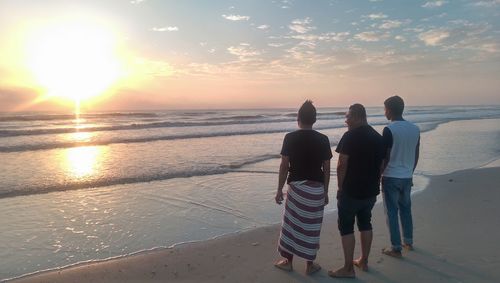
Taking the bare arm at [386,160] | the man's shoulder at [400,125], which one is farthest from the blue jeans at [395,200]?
the man's shoulder at [400,125]

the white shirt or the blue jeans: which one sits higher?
the white shirt

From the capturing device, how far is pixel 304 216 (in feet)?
13.7

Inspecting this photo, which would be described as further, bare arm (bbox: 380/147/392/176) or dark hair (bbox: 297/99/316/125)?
bare arm (bbox: 380/147/392/176)

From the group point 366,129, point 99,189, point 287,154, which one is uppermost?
point 366,129

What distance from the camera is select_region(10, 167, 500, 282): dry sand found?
4.28 meters

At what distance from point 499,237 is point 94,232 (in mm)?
5843

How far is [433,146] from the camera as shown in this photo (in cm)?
1744

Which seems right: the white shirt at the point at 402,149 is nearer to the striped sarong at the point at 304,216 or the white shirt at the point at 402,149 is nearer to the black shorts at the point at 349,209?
the black shorts at the point at 349,209

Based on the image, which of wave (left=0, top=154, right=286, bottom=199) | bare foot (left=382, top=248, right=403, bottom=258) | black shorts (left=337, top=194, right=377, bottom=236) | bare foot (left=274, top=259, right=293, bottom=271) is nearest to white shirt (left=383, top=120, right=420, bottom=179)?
black shorts (left=337, top=194, right=377, bottom=236)

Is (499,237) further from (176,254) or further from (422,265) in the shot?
Result: (176,254)

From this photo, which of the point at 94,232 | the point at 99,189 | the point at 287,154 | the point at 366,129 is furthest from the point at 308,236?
the point at 99,189

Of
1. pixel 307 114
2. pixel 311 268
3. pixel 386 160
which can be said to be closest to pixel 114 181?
pixel 311 268

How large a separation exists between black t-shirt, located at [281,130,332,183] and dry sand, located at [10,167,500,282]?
1149 millimetres

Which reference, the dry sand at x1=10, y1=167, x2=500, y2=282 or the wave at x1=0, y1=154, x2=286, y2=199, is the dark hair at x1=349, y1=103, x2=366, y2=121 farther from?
the wave at x1=0, y1=154, x2=286, y2=199
